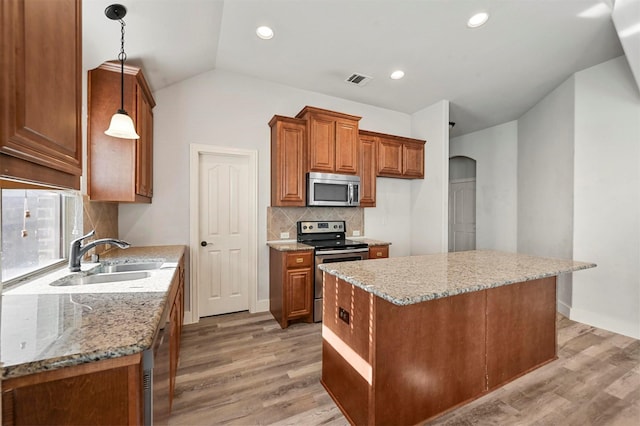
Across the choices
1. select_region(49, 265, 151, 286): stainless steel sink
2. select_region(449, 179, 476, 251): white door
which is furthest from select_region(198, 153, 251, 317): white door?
select_region(449, 179, 476, 251): white door

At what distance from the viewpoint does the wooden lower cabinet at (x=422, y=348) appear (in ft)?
4.99

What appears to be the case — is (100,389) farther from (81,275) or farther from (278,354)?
(278,354)

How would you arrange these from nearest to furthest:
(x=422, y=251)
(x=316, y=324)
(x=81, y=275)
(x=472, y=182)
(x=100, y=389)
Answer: (x=100, y=389) < (x=81, y=275) < (x=316, y=324) < (x=422, y=251) < (x=472, y=182)

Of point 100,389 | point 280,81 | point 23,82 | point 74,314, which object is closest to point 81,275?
point 74,314

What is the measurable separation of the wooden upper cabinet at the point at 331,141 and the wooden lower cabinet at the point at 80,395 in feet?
8.91

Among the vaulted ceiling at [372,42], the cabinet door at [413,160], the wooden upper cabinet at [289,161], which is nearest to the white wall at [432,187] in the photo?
the cabinet door at [413,160]

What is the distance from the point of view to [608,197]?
9.76 feet

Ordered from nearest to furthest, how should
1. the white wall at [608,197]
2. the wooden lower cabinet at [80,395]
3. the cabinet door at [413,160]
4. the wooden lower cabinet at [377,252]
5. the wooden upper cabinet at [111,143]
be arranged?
the wooden lower cabinet at [80,395]
the wooden upper cabinet at [111,143]
the white wall at [608,197]
the wooden lower cabinet at [377,252]
the cabinet door at [413,160]

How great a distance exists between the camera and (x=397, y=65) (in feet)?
10.5

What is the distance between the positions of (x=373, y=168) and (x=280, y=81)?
171 cm

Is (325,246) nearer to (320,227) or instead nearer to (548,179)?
(320,227)

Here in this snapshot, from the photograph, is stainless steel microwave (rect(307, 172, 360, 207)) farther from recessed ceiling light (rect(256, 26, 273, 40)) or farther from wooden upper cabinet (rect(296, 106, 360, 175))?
recessed ceiling light (rect(256, 26, 273, 40))

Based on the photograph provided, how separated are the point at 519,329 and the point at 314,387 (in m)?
1.61

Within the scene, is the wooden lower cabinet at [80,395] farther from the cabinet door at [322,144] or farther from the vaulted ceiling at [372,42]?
the cabinet door at [322,144]
